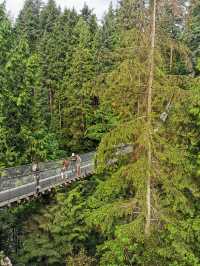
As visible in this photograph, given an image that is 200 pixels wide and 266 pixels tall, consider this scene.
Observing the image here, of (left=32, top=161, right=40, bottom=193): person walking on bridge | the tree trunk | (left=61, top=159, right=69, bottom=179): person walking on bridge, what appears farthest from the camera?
(left=61, top=159, right=69, bottom=179): person walking on bridge

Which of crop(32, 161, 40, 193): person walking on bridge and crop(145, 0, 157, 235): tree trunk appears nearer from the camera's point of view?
crop(145, 0, 157, 235): tree trunk

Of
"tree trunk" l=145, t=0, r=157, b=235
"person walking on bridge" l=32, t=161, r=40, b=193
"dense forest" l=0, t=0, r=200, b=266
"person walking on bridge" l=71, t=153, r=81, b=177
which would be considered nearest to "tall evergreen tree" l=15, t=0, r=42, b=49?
"dense forest" l=0, t=0, r=200, b=266

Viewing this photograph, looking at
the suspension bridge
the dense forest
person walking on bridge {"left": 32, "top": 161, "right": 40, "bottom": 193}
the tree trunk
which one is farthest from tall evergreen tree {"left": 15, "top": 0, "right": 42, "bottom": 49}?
the tree trunk

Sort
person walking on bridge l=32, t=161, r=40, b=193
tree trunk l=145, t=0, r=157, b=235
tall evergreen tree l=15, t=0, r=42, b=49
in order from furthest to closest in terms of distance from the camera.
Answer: tall evergreen tree l=15, t=0, r=42, b=49
person walking on bridge l=32, t=161, r=40, b=193
tree trunk l=145, t=0, r=157, b=235

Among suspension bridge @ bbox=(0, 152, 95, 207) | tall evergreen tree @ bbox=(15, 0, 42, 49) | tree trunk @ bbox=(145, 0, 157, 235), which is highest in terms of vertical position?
tall evergreen tree @ bbox=(15, 0, 42, 49)

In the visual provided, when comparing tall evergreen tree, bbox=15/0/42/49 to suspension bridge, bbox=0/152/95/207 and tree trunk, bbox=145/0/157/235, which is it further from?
tree trunk, bbox=145/0/157/235

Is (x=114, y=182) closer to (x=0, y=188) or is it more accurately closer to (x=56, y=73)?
(x=0, y=188)

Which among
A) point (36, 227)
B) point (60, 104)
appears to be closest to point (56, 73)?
point (60, 104)

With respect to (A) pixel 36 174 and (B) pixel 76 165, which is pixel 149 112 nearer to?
(A) pixel 36 174

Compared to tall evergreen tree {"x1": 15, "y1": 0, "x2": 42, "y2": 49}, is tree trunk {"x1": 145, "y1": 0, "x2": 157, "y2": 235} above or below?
below

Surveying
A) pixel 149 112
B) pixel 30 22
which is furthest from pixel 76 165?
pixel 30 22
